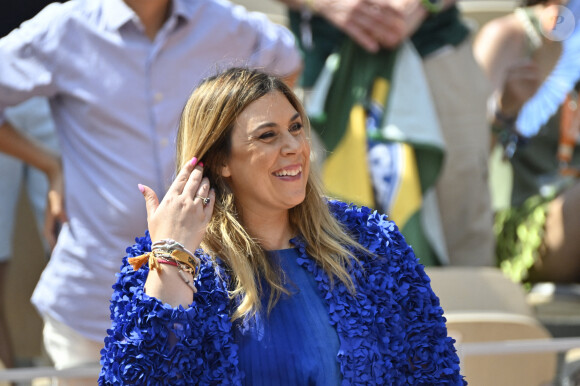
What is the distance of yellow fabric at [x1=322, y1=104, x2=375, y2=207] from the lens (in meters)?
3.56

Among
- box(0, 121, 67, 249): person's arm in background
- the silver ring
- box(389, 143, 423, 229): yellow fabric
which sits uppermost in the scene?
the silver ring

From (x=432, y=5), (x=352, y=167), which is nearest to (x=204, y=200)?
(x=352, y=167)

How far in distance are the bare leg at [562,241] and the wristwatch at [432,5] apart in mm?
1037

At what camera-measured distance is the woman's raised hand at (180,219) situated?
1.89 meters

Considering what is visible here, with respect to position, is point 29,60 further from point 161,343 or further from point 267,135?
point 161,343

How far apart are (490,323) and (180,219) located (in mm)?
1536

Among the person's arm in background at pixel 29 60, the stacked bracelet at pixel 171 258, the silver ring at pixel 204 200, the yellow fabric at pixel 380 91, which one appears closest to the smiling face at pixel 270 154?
the silver ring at pixel 204 200

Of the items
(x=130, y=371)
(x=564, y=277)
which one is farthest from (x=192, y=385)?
(x=564, y=277)

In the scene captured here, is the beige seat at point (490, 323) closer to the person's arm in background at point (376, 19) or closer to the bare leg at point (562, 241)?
the bare leg at point (562, 241)

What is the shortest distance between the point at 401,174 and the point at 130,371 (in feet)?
6.21

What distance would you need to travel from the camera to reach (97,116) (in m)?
2.74

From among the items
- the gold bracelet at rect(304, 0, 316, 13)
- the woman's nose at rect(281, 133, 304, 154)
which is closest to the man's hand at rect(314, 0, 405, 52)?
the gold bracelet at rect(304, 0, 316, 13)

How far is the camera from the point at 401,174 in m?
3.54

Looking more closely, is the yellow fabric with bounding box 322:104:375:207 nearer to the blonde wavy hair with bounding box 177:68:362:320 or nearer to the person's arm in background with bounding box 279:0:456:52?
the person's arm in background with bounding box 279:0:456:52
